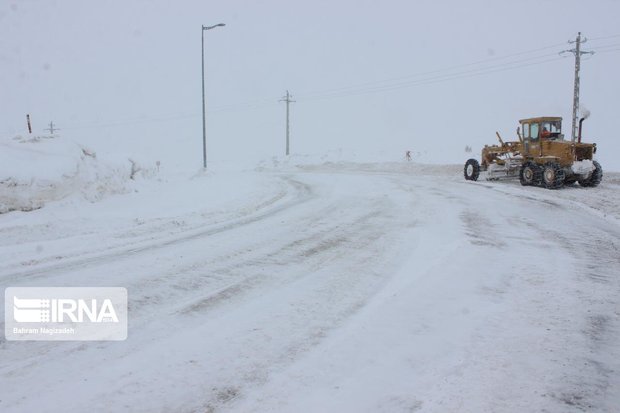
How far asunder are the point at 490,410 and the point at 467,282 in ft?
9.31

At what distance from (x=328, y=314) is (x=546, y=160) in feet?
56.7

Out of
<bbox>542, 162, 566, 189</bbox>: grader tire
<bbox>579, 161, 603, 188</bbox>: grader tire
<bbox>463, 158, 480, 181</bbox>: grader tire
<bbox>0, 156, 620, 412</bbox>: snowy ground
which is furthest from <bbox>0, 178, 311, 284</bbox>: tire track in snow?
<bbox>579, 161, 603, 188</bbox>: grader tire

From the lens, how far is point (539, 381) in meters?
3.58

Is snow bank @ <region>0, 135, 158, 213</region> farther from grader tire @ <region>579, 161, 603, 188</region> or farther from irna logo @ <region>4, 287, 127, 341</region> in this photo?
grader tire @ <region>579, 161, 603, 188</region>

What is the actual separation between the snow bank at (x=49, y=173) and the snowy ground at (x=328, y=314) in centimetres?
67

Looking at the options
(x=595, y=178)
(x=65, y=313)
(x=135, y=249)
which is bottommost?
(x=65, y=313)

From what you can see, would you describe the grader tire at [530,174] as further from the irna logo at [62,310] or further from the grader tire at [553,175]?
the irna logo at [62,310]

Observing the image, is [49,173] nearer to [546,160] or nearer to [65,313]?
[65,313]

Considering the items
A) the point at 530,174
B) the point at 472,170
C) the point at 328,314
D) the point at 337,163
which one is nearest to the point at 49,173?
the point at 328,314

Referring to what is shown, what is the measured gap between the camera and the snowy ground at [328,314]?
3.42 m

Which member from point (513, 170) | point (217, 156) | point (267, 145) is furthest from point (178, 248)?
point (267, 145)

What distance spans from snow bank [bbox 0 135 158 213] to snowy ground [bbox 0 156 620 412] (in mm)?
674

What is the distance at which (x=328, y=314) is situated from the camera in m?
4.88

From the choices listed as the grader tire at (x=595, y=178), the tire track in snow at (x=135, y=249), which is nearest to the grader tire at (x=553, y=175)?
the grader tire at (x=595, y=178)
